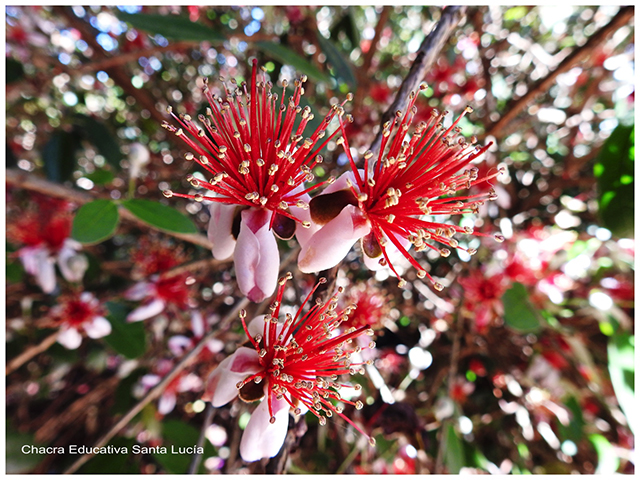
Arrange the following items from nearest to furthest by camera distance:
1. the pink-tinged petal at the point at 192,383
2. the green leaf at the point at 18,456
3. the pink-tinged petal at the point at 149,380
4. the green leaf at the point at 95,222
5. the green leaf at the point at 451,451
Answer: the green leaf at the point at 95,222 → the green leaf at the point at 451,451 → the green leaf at the point at 18,456 → the pink-tinged petal at the point at 149,380 → the pink-tinged petal at the point at 192,383

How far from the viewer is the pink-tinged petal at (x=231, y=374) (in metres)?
0.48

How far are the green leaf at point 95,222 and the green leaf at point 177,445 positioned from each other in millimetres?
599

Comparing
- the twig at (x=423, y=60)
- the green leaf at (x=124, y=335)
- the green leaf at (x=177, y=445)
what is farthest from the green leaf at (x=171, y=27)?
the green leaf at (x=177, y=445)

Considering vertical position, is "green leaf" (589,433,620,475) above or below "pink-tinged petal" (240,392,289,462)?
below

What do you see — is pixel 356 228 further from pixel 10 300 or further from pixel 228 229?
pixel 10 300

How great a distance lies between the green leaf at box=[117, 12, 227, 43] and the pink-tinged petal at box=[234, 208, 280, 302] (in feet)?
1.99

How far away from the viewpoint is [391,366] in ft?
4.48

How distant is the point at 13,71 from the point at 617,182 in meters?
1.75

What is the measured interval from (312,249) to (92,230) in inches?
19.3

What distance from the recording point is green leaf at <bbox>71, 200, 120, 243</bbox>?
2.23 ft

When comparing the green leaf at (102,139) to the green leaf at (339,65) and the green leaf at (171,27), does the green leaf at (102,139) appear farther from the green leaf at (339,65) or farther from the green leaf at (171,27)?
the green leaf at (339,65)

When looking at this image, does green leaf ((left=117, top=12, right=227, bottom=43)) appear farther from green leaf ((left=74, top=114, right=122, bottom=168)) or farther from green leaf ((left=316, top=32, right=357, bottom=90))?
green leaf ((left=74, top=114, right=122, bottom=168))

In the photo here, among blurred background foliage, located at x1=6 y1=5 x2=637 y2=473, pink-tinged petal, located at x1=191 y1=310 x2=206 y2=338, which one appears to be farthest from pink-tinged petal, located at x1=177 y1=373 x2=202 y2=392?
pink-tinged petal, located at x1=191 y1=310 x2=206 y2=338

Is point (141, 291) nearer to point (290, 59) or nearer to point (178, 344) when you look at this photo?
point (178, 344)
